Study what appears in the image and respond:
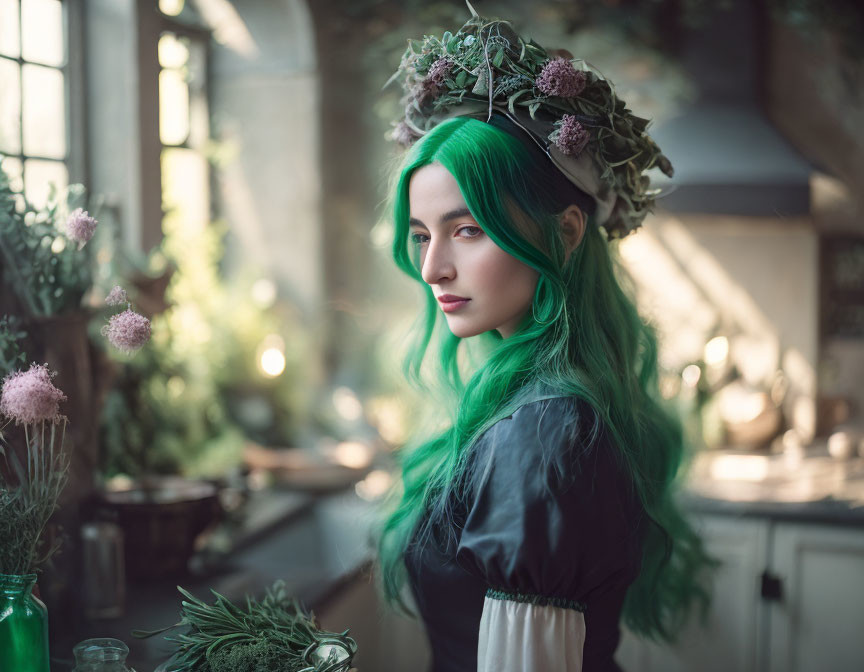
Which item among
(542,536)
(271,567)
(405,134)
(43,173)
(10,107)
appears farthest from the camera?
(271,567)

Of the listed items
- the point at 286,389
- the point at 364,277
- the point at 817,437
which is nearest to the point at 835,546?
the point at 817,437

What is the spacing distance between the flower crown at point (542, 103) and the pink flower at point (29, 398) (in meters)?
0.55

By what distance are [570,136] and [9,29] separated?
3.75 feet

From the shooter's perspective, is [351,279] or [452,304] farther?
Result: [351,279]

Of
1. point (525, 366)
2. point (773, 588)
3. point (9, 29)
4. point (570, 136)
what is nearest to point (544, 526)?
point (525, 366)

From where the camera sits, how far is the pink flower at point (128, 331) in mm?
906

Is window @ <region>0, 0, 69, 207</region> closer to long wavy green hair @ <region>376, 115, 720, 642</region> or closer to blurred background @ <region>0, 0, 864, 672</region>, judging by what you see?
blurred background @ <region>0, 0, 864, 672</region>

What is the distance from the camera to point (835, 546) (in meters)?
2.10

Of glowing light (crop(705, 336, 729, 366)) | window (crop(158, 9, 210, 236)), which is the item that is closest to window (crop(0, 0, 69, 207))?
window (crop(158, 9, 210, 236))

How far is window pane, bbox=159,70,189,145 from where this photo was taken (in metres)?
2.50

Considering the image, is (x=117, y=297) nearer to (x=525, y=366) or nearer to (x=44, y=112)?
(x=525, y=366)

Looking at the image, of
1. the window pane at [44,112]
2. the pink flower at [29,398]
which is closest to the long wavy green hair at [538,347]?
the pink flower at [29,398]

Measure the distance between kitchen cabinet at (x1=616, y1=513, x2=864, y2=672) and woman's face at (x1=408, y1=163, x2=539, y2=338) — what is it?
130 cm

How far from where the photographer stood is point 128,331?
905 millimetres
